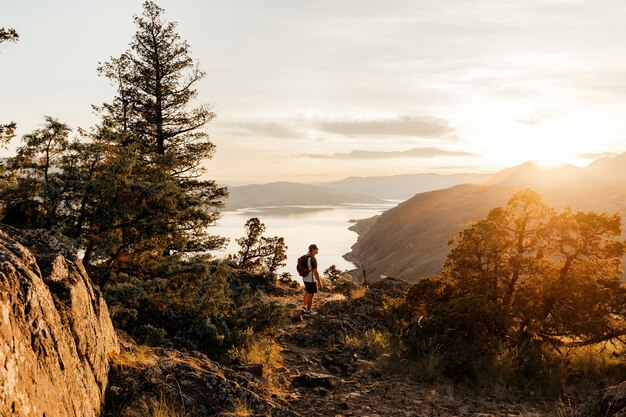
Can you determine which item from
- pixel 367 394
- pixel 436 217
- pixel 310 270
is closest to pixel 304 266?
pixel 310 270

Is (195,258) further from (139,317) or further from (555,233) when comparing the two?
(555,233)

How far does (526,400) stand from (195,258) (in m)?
7.37

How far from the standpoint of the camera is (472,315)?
827 centimetres

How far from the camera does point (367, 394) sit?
7027 millimetres

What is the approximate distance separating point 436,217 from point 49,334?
125 m

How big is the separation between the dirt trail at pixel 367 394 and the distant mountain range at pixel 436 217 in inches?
2852

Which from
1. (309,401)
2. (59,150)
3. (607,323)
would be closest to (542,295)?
(607,323)

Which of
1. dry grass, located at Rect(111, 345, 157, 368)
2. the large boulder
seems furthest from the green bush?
the large boulder

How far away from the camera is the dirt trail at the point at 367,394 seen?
6.40 metres

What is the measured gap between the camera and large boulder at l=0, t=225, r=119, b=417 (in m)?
3.08

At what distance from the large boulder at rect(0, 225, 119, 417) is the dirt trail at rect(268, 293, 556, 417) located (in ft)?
9.83

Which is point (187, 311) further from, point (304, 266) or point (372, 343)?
point (304, 266)

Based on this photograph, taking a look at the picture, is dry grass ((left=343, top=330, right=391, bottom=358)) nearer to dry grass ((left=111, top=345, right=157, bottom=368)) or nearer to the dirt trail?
the dirt trail

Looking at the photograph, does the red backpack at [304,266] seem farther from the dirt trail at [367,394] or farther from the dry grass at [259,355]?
the dry grass at [259,355]
